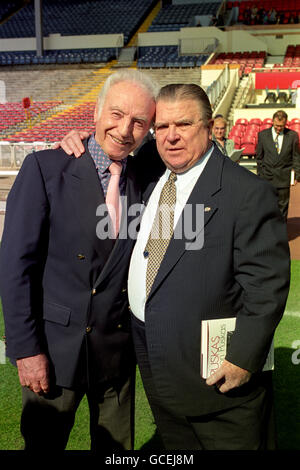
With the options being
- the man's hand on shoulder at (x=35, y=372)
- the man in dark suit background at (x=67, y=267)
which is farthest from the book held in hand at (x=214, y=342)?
the man's hand on shoulder at (x=35, y=372)

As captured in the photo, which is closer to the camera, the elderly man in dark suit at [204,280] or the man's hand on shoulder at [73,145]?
the elderly man in dark suit at [204,280]

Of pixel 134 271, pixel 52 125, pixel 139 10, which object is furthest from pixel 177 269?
pixel 139 10

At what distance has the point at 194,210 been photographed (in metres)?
1.77

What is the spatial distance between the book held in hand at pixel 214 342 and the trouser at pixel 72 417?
0.54m

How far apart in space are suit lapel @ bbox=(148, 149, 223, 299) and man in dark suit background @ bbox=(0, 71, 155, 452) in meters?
0.23

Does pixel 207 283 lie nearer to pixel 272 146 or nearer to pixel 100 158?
pixel 100 158

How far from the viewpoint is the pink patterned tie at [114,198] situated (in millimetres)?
1906

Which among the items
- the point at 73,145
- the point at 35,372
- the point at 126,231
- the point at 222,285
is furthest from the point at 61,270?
the point at 222,285

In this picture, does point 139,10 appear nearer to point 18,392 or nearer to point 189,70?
point 189,70

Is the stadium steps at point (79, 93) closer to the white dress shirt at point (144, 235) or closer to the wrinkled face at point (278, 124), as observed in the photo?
the wrinkled face at point (278, 124)

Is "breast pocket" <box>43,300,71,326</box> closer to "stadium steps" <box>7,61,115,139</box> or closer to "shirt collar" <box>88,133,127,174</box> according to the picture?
"shirt collar" <box>88,133,127,174</box>

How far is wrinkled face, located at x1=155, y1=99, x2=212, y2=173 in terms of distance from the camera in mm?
1789

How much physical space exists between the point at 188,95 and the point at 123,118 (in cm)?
27

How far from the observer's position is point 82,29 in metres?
30.6
